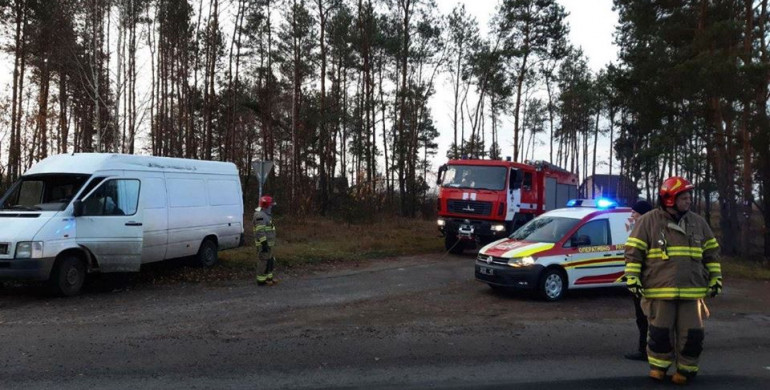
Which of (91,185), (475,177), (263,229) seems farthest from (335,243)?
(91,185)

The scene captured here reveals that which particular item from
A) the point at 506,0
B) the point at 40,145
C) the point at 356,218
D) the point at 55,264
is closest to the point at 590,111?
the point at 506,0

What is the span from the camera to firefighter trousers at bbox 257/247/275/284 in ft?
37.9

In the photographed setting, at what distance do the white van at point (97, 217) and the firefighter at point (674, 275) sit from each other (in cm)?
869

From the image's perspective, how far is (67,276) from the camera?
987cm

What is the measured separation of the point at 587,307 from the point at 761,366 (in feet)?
12.2

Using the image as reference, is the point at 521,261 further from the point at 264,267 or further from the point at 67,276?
the point at 67,276

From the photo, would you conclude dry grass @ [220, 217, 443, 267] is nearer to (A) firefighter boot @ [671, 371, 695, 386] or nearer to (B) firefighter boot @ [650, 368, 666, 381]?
(B) firefighter boot @ [650, 368, 666, 381]

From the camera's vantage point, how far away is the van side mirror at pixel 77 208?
975 cm

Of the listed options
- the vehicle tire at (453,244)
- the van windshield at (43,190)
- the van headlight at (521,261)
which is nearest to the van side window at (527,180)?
the vehicle tire at (453,244)

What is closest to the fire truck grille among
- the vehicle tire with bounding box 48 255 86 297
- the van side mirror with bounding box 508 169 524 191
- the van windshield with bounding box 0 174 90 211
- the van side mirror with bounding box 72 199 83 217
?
the van side mirror with bounding box 508 169 524 191

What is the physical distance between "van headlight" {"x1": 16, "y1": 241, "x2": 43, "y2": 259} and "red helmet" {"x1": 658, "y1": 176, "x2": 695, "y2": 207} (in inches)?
350

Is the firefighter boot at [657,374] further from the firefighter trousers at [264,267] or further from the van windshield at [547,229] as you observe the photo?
→ the firefighter trousers at [264,267]

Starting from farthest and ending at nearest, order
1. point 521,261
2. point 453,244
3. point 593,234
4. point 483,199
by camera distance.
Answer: point 453,244
point 483,199
point 593,234
point 521,261

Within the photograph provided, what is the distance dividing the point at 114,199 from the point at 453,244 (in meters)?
11.3
